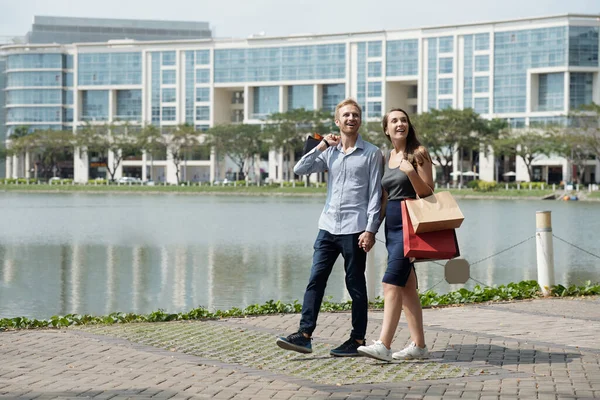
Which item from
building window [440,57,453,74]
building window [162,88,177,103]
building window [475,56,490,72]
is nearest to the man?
building window [475,56,490,72]

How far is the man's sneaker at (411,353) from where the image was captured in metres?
8.87

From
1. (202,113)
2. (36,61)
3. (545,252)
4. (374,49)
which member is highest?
(36,61)

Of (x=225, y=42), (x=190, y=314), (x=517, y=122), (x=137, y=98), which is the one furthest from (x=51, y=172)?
(x=190, y=314)

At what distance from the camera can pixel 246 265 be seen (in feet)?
90.1

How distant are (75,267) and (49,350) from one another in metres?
17.6

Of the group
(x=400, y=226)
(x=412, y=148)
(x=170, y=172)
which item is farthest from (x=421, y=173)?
(x=170, y=172)

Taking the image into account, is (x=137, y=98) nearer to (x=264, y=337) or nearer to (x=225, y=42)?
(x=225, y=42)

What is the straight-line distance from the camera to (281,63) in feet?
428

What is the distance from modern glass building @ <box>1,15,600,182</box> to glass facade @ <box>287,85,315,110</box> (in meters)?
0.18

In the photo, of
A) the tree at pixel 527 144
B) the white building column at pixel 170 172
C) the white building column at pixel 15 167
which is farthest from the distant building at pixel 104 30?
the tree at pixel 527 144

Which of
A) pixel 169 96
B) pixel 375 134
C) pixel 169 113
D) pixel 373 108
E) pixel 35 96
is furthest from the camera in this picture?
pixel 35 96

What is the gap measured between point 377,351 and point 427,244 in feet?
3.38

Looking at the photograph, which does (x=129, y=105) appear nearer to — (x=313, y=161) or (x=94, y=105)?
(x=94, y=105)

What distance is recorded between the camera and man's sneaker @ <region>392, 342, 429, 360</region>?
29.1 ft
